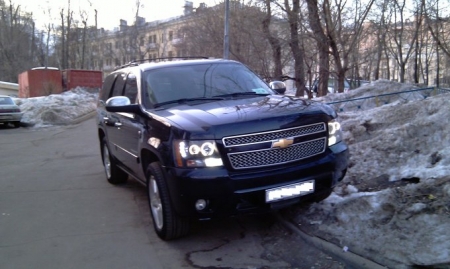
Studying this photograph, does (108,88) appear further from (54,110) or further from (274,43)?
(54,110)

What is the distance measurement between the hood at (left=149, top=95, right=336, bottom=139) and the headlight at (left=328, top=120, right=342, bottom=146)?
0.29 ft

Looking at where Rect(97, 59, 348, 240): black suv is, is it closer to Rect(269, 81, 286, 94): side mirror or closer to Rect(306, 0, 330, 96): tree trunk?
Rect(269, 81, 286, 94): side mirror

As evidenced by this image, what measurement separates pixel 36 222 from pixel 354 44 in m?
14.6

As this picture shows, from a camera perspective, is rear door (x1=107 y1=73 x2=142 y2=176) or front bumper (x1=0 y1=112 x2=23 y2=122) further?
front bumper (x1=0 y1=112 x2=23 y2=122)

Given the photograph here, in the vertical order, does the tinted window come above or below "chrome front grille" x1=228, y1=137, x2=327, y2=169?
above

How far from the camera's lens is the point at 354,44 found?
1719cm

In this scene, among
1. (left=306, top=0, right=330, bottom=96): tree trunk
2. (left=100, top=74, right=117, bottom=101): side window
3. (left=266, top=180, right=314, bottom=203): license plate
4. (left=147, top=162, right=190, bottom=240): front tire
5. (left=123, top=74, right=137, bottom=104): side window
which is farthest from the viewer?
(left=306, top=0, right=330, bottom=96): tree trunk

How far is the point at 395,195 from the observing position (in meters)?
4.70

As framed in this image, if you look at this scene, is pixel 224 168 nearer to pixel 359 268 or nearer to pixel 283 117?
pixel 283 117

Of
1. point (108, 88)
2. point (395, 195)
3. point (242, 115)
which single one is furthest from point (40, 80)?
point (395, 195)

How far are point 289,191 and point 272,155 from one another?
403 millimetres

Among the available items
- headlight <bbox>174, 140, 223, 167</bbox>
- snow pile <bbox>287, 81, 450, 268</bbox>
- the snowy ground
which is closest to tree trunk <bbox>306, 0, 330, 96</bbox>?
the snowy ground

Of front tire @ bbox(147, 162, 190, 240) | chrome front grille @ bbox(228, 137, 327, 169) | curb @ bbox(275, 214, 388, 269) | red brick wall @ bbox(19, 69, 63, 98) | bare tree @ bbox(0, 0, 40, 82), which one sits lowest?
curb @ bbox(275, 214, 388, 269)

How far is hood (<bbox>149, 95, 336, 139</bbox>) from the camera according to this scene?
4125 mm
